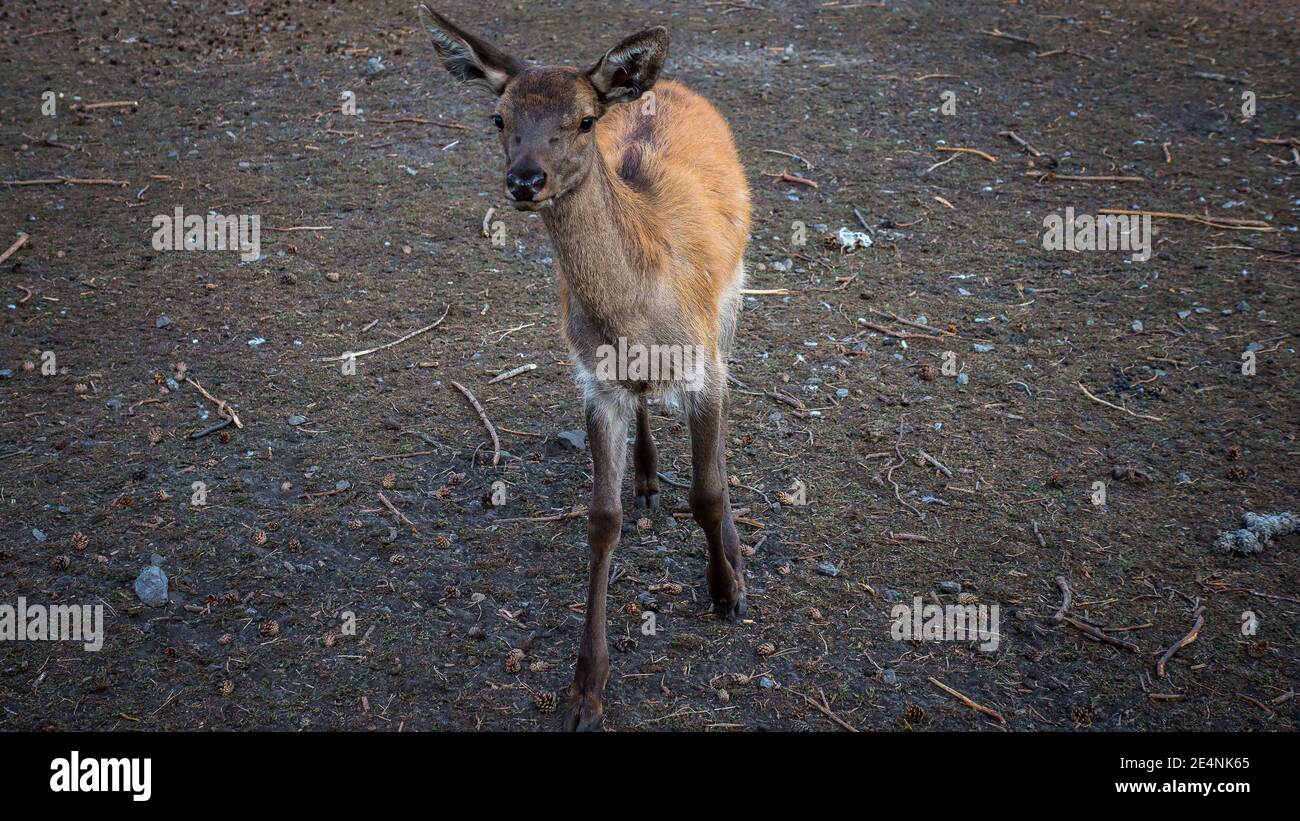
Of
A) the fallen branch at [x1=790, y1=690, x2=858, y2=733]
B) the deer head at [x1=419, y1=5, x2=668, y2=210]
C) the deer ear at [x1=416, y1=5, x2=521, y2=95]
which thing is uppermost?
the deer ear at [x1=416, y1=5, x2=521, y2=95]

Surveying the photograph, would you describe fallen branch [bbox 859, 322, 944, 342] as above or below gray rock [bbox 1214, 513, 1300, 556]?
above

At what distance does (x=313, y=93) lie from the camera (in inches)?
364

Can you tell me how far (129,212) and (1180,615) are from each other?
7335 millimetres

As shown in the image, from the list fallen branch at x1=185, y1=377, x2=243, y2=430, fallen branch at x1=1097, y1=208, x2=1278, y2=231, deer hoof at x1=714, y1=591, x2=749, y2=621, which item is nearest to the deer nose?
deer hoof at x1=714, y1=591, x2=749, y2=621

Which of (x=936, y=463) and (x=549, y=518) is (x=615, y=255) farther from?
(x=936, y=463)

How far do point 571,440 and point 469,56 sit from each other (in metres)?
2.30

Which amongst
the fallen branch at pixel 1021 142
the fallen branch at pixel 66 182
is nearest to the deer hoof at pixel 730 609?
the fallen branch at pixel 1021 142

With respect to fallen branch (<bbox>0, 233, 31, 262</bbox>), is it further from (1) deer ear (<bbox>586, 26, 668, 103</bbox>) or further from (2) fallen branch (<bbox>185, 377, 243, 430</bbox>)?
(1) deer ear (<bbox>586, 26, 668, 103</bbox>)

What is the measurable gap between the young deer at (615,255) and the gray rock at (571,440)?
0.62 metres

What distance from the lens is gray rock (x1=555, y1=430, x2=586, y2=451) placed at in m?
5.58

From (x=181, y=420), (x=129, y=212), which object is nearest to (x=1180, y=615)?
(x=181, y=420)

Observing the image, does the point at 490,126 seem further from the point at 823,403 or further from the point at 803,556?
the point at 803,556

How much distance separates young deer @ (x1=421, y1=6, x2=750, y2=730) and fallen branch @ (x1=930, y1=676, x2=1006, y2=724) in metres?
0.91

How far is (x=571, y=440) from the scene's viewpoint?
5590 mm
